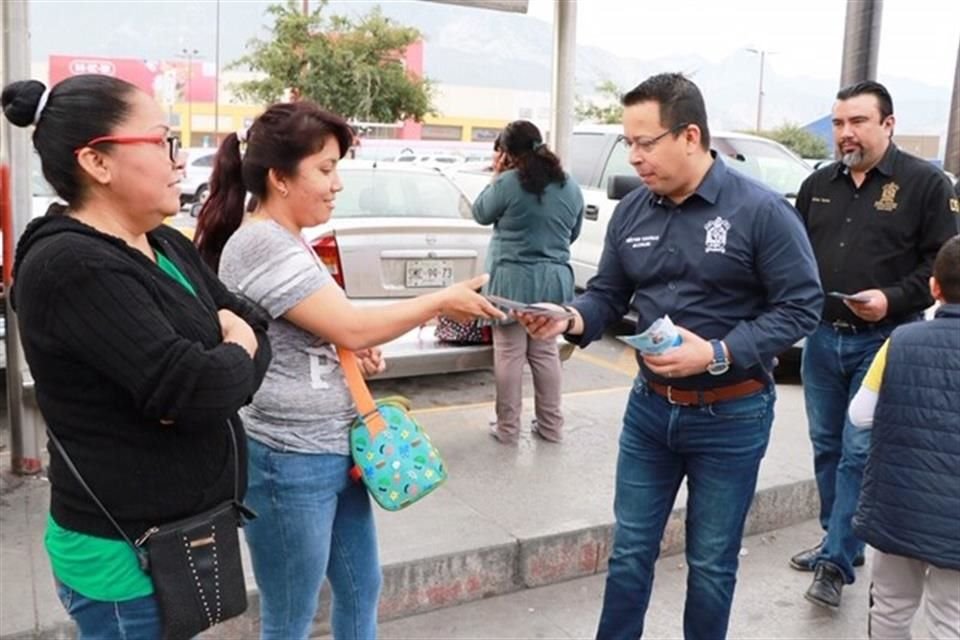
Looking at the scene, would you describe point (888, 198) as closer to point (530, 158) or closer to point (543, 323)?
point (543, 323)

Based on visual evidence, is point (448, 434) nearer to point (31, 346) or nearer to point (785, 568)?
point (785, 568)

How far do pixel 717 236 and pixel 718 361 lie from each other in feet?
1.27

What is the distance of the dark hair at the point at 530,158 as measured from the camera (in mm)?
5164

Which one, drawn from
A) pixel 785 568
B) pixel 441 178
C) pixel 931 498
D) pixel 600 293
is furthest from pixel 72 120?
pixel 441 178

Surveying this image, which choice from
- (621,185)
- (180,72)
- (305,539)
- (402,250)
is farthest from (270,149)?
(180,72)

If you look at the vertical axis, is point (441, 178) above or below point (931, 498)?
above

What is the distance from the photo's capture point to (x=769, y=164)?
8.98 m

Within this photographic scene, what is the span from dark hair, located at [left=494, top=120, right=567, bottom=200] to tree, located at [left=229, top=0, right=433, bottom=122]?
85.9ft

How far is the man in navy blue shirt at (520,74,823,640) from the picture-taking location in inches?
109

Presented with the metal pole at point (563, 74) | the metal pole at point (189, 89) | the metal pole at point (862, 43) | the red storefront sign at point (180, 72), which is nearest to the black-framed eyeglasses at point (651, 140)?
the metal pole at point (563, 74)

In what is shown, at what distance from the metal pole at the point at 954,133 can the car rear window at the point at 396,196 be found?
4107 mm

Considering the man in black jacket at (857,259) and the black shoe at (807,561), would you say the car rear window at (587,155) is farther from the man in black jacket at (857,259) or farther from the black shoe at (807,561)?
the black shoe at (807,561)

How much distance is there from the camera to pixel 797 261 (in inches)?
109

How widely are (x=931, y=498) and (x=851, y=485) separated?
1114mm
